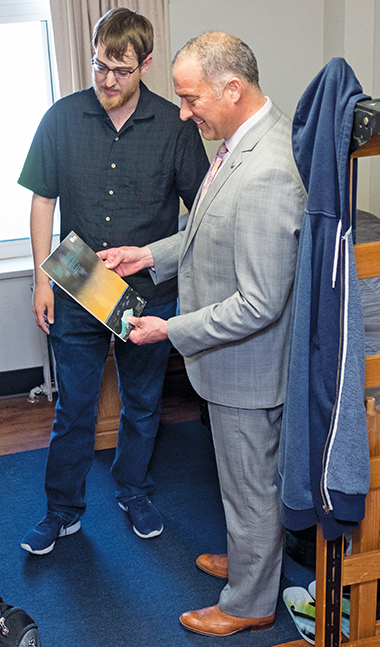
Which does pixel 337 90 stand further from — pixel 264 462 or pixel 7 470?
pixel 7 470

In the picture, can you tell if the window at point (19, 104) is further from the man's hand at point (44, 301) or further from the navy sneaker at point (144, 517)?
the navy sneaker at point (144, 517)

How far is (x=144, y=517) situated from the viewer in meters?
2.22

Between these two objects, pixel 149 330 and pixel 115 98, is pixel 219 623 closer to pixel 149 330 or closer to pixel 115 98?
pixel 149 330

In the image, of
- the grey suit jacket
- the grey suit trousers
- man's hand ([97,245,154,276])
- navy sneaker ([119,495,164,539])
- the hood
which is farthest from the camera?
navy sneaker ([119,495,164,539])

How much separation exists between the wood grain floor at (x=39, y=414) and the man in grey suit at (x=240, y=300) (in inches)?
52.5

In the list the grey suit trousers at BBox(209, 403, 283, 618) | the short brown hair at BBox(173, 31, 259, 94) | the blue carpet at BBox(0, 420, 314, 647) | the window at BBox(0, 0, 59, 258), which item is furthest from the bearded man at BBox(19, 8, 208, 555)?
the window at BBox(0, 0, 59, 258)

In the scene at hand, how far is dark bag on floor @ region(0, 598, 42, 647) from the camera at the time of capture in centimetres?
149

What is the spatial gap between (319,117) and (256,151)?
0.29 m

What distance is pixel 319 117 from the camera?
117 cm

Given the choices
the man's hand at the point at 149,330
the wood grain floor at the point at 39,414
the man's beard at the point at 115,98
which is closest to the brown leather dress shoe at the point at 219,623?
the man's hand at the point at 149,330

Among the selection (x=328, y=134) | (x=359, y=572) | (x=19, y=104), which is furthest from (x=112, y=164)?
(x=19, y=104)

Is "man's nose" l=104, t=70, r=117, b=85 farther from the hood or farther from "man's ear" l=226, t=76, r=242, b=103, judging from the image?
the hood

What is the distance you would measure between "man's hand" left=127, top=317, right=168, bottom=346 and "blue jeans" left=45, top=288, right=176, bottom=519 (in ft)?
1.10

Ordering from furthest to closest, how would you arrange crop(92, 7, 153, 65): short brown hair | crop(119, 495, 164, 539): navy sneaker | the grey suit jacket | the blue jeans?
crop(119, 495, 164, 539): navy sneaker → the blue jeans → crop(92, 7, 153, 65): short brown hair → the grey suit jacket
